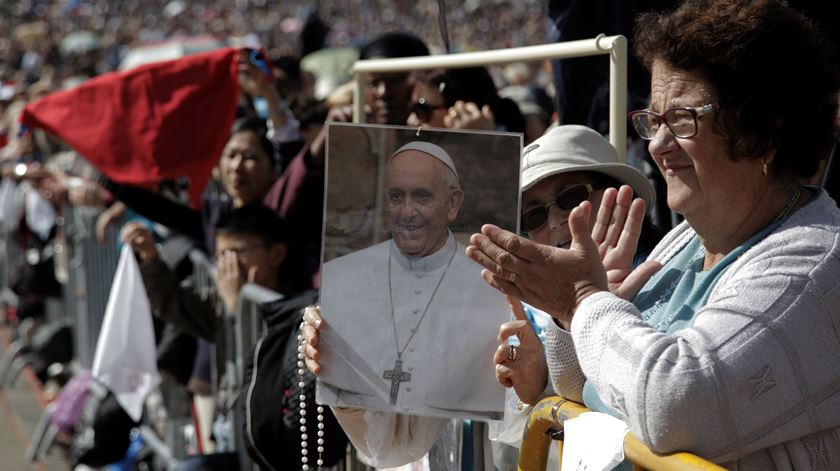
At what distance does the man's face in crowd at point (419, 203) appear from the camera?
7.77 feet

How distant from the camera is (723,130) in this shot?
6.58 feet

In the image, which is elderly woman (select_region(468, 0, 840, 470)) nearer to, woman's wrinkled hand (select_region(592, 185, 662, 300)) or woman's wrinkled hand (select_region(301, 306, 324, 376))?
woman's wrinkled hand (select_region(592, 185, 662, 300))

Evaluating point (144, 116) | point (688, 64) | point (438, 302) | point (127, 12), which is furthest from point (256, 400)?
point (127, 12)

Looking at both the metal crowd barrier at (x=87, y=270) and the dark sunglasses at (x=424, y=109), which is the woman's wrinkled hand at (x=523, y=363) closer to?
the dark sunglasses at (x=424, y=109)

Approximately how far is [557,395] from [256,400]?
1513 mm

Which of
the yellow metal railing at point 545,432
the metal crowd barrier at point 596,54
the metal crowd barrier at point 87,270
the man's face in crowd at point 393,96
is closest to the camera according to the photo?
the yellow metal railing at point 545,432

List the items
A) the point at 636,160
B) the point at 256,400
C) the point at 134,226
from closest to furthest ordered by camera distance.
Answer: the point at 256,400 < the point at 636,160 < the point at 134,226

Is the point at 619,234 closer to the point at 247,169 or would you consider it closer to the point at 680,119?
the point at 680,119

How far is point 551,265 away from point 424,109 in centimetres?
213

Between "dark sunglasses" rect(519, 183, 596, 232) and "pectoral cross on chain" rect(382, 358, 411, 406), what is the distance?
50 cm

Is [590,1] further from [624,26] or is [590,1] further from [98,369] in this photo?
[98,369]

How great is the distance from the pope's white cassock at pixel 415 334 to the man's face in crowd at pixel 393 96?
7.14 feet

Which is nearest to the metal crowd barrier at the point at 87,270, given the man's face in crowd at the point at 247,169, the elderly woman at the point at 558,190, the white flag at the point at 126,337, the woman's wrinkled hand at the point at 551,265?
the white flag at the point at 126,337

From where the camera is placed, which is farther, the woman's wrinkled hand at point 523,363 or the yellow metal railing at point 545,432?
the woman's wrinkled hand at point 523,363
